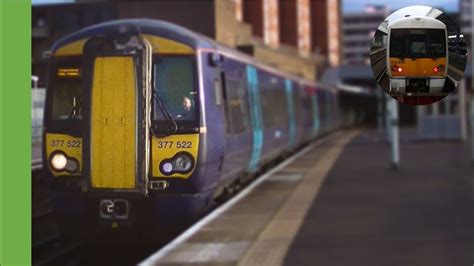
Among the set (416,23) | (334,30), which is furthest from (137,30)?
(334,30)

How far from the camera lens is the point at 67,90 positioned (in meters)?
4.26

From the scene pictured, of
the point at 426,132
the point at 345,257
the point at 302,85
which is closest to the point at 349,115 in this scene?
the point at 426,132

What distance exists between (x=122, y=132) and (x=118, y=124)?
0.05 meters

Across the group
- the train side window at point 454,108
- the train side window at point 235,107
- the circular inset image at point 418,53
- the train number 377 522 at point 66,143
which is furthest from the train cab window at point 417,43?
the train side window at point 454,108

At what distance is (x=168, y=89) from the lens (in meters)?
4.04

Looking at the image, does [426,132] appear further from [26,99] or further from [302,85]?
[26,99]

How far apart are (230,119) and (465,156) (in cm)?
1986

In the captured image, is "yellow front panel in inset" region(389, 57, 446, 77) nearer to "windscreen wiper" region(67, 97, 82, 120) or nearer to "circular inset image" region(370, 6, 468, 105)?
"circular inset image" region(370, 6, 468, 105)

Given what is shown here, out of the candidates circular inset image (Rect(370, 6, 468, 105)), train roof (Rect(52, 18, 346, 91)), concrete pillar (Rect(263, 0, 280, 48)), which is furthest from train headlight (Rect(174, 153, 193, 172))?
concrete pillar (Rect(263, 0, 280, 48))

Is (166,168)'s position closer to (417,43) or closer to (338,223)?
(417,43)

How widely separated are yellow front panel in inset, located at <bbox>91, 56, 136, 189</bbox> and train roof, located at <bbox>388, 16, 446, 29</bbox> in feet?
4.96

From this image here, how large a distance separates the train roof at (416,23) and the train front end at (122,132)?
1.48 m

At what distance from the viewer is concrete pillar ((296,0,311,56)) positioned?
89338mm

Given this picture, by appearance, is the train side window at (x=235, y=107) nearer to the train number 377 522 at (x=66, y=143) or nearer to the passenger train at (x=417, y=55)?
the train number 377 522 at (x=66, y=143)
